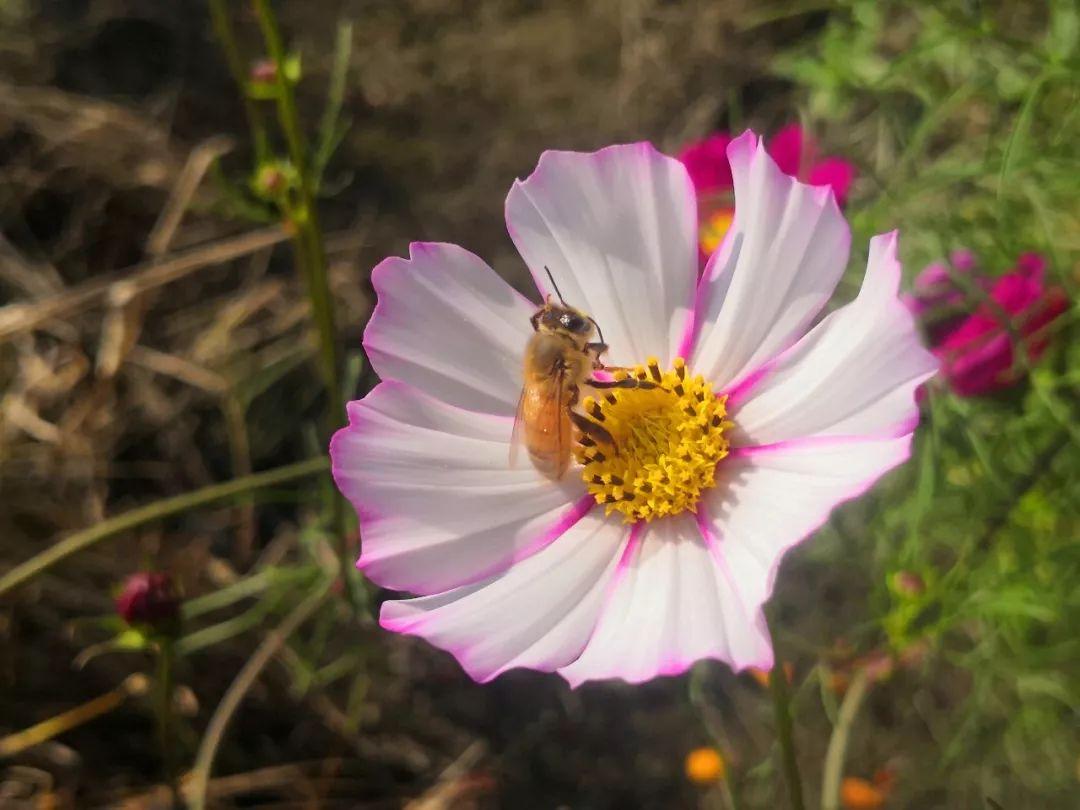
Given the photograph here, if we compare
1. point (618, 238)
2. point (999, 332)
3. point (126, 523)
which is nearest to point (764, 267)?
point (618, 238)

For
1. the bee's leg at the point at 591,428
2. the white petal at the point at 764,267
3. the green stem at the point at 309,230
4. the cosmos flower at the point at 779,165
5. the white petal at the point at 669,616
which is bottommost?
the white petal at the point at 669,616

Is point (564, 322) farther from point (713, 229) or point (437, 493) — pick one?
point (713, 229)

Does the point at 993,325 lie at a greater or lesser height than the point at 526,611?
greater

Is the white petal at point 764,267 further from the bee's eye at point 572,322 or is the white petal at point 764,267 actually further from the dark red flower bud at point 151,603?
the dark red flower bud at point 151,603

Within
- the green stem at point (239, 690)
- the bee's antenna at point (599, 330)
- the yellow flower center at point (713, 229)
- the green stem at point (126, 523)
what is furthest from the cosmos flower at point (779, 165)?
the green stem at point (239, 690)

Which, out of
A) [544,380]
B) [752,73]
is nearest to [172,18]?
[752,73]

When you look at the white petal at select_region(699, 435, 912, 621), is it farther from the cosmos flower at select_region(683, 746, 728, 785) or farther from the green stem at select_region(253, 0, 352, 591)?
the cosmos flower at select_region(683, 746, 728, 785)
